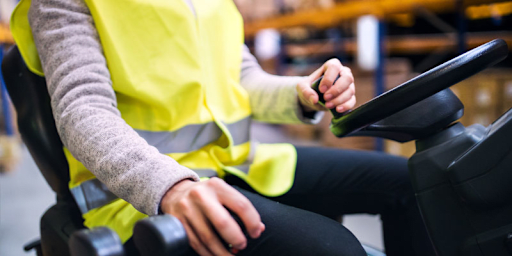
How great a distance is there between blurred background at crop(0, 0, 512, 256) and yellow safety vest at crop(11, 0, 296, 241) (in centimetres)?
113

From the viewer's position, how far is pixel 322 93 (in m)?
0.74

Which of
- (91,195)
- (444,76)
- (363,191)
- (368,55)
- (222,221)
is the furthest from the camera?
(368,55)

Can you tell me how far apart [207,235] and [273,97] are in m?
0.57

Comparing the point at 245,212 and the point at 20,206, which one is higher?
the point at 245,212

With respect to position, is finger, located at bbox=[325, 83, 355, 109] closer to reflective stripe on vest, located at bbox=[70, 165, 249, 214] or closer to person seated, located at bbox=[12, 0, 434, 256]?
person seated, located at bbox=[12, 0, 434, 256]

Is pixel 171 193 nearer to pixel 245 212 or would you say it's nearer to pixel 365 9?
pixel 245 212

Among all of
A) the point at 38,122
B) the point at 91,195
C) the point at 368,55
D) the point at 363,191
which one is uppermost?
the point at 38,122

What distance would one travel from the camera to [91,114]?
0.56 meters

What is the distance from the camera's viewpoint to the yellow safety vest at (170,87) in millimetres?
676

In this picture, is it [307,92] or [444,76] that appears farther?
[307,92]

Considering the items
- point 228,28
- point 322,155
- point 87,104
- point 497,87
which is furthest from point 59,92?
point 497,87

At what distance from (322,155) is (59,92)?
0.56 meters

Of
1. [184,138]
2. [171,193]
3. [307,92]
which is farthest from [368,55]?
[171,193]

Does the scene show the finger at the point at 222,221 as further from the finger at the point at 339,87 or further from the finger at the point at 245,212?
the finger at the point at 339,87
